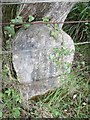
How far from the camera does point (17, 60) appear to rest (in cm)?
299

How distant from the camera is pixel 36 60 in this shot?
118 inches

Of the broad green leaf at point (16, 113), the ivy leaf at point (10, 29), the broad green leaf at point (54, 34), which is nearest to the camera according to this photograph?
the broad green leaf at point (16, 113)

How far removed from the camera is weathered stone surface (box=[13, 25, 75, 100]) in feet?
9.80

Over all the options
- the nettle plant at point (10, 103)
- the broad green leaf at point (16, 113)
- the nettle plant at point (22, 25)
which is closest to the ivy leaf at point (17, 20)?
the nettle plant at point (22, 25)

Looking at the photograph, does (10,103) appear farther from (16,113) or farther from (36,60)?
(36,60)

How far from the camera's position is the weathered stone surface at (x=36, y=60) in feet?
9.80

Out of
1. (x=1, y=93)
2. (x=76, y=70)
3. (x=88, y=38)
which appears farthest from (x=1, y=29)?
(x=88, y=38)

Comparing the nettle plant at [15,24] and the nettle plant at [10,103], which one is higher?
the nettle plant at [15,24]

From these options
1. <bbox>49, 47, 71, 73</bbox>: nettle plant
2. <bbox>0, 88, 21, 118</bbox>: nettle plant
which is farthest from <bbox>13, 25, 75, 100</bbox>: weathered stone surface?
<bbox>0, 88, 21, 118</bbox>: nettle plant

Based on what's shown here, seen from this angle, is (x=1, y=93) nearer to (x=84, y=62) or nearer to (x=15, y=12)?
(x=15, y=12)

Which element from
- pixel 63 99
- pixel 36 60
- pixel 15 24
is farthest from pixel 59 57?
pixel 15 24

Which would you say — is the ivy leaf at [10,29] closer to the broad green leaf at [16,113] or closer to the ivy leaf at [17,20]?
the ivy leaf at [17,20]

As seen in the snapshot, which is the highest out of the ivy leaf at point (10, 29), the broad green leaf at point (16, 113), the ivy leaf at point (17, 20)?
the ivy leaf at point (17, 20)

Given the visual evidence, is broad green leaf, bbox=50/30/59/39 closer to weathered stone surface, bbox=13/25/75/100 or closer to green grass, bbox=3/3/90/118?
weathered stone surface, bbox=13/25/75/100
